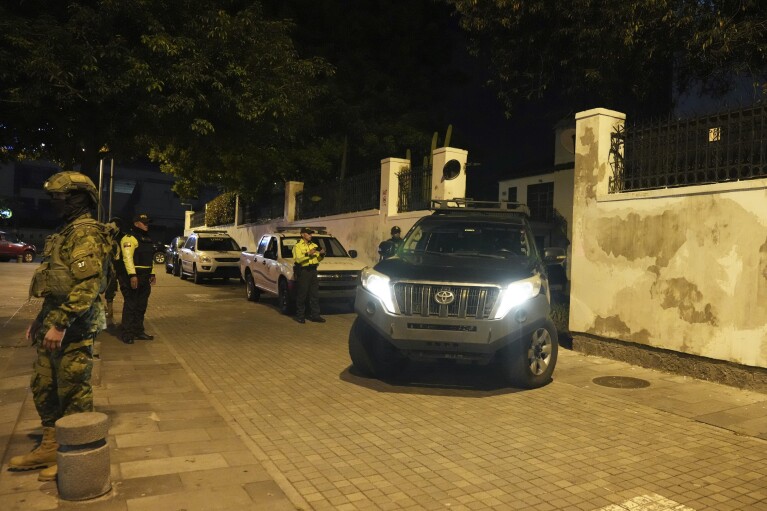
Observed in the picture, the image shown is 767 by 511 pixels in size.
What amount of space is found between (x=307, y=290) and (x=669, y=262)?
21.2 feet

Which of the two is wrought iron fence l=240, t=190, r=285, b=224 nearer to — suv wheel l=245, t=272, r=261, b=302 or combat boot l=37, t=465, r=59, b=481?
suv wheel l=245, t=272, r=261, b=302

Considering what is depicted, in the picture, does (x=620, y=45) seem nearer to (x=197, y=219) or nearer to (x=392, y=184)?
(x=392, y=184)

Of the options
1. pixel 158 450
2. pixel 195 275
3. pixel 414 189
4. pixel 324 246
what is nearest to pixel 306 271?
pixel 324 246

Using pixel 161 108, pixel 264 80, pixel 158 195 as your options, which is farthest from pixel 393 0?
pixel 158 195

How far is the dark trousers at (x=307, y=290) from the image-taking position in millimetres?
11531

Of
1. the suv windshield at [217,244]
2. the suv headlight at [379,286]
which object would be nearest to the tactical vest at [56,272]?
the suv headlight at [379,286]

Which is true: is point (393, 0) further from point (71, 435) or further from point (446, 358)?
point (71, 435)

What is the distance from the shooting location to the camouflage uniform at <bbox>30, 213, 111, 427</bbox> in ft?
12.7

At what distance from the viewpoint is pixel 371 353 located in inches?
271

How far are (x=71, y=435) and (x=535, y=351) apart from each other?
15.3 ft

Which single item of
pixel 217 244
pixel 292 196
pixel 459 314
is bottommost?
pixel 459 314

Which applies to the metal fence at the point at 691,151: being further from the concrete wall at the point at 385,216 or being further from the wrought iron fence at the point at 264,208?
the wrought iron fence at the point at 264,208

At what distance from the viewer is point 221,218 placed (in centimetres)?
3284

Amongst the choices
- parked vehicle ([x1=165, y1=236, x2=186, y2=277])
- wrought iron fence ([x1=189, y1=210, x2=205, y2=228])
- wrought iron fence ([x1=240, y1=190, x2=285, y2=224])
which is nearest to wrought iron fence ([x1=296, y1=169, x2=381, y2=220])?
wrought iron fence ([x1=240, y1=190, x2=285, y2=224])
